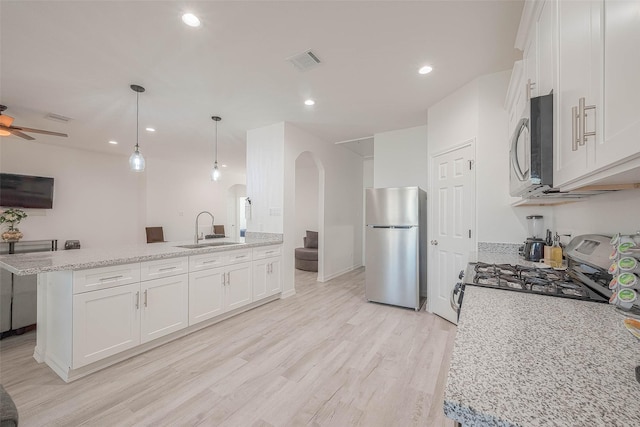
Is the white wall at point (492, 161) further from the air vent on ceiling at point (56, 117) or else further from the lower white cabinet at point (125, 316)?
the air vent on ceiling at point (56, 117)

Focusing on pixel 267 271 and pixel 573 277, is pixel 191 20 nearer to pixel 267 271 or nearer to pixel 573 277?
pixel 267 271

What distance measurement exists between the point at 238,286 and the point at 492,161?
3194mm

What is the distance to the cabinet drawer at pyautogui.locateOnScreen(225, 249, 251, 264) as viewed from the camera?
3070 mm

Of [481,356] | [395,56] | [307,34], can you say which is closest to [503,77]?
[395,56]

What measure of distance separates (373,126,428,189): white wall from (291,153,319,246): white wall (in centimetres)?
271

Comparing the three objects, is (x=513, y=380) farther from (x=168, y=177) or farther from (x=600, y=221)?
(x=168, y=177)

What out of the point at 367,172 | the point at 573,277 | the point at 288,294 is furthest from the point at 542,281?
the point at 367,172

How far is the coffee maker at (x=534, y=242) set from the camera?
208cm

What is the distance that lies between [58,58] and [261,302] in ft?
10.9

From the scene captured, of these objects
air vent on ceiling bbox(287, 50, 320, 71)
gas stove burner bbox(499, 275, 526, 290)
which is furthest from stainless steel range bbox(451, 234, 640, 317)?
air vent on ceiling bbox(287, 50, 320, 71)

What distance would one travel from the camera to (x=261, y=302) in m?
3.54

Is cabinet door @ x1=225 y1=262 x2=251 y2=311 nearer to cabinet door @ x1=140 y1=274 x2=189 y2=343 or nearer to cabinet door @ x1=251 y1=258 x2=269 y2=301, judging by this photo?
cabinet door @ x1=251 y1=258 x2=269 y2=301

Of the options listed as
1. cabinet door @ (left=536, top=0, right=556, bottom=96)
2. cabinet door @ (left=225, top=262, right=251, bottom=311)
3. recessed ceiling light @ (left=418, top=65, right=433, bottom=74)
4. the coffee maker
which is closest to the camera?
cabinet door @ (left=536, top=0, right=556, bottom=96)

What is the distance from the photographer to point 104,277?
2.04 meters
